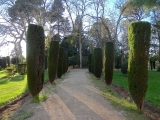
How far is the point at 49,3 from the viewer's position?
28406 millimetres

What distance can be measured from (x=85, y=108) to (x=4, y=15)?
26.7m

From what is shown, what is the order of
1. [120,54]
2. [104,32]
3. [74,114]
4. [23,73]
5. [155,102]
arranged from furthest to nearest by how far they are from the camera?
[120,54] → [104,32] → [23,73] → [155,102] → [74,114]

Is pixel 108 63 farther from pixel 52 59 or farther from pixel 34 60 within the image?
pixel 34 60

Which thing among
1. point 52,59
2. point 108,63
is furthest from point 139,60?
point 52,59

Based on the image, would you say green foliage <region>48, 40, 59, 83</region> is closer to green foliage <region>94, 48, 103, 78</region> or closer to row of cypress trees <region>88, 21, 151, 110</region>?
green foliage <region>94, 48, 103, 78</region>

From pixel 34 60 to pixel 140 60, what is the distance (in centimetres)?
401

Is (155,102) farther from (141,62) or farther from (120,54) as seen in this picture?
(120,54)

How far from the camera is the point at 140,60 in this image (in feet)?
17.5

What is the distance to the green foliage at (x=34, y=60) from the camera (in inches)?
280

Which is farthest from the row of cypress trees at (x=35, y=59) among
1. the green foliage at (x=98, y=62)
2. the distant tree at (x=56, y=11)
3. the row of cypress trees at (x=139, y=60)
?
the distant tree at (x=56, y=11)

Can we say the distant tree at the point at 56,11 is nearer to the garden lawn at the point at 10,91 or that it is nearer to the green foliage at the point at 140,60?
the garden lawn at the point at 10,91

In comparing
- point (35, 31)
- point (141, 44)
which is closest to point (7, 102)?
point (35, 31)

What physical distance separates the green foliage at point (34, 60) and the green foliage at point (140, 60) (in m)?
3.70

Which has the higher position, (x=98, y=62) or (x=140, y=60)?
(x=140, y=60)
